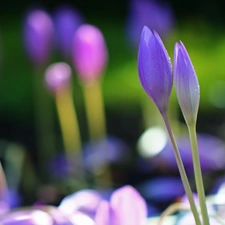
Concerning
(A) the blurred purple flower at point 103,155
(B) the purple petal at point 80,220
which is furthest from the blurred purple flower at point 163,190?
(B) the purple petal at point 80,220

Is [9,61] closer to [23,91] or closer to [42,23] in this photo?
[23,91]

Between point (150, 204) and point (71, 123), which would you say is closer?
point (150, 204)

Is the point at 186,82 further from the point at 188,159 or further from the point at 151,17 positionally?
the point at 151,17

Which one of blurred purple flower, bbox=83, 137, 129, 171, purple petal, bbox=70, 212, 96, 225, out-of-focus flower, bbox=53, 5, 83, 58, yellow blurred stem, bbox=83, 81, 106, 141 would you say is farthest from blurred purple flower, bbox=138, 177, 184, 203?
yellow blurred stem, bbox=83, 81, 106, 141

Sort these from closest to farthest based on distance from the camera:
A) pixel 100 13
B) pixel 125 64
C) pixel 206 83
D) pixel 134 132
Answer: pixel 134 132 < pixel 206 83 < pixel 125 64 < pixel 100 13

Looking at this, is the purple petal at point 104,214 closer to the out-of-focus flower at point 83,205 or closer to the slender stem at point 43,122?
the out-of-focus flower at point 83,205

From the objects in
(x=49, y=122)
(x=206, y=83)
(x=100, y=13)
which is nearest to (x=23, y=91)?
(x=49, y=122)

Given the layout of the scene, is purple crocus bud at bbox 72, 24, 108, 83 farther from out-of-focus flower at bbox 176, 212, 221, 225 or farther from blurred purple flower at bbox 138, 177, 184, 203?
out-of-focus flower at bbox 176, 212, 221, 225

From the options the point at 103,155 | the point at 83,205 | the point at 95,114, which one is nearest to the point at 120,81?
the point at 95,114
